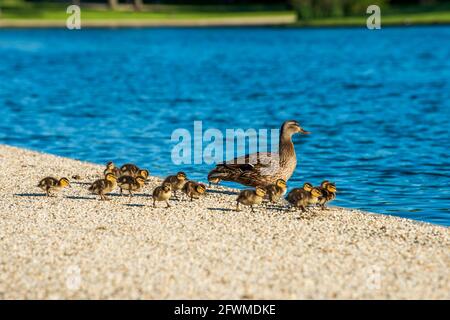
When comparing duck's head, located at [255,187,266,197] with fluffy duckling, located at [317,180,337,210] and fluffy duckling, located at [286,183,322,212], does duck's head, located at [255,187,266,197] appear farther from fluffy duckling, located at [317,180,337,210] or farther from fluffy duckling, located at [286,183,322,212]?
fluffy duckling, located at [317,180,337,210]

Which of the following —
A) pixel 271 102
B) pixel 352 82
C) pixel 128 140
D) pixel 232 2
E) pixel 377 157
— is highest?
pixel 232 2

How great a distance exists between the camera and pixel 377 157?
2414 centimetres

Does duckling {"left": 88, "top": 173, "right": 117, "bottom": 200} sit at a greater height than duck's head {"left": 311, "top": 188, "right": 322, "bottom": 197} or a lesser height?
greater

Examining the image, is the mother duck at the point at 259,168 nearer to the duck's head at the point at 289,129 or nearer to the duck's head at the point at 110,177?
the duck's head at the point at 289,129

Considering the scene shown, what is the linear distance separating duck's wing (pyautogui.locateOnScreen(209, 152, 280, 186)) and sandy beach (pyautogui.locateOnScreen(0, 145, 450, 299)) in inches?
25.2

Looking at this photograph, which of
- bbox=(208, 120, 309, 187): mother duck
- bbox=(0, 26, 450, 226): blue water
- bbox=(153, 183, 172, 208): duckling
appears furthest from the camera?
bbox=(0, 26, 450, 226): blue water

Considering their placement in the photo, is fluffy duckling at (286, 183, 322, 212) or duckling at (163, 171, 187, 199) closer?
fluffy duckling at (286, 183, 322, 212)

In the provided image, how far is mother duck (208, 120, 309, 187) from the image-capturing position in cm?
1712

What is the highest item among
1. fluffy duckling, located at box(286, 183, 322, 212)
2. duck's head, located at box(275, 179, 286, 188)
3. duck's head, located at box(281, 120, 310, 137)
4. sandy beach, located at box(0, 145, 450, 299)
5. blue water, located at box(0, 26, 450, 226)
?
blue water, located at box(0, 26, 450, 226)

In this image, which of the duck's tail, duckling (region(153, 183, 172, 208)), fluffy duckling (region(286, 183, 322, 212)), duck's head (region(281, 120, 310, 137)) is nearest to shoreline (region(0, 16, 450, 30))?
duck's head (region(281, 120, 310, 137))

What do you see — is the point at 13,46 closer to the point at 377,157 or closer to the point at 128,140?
the point at 128,140

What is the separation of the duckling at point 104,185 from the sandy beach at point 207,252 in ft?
0.84
